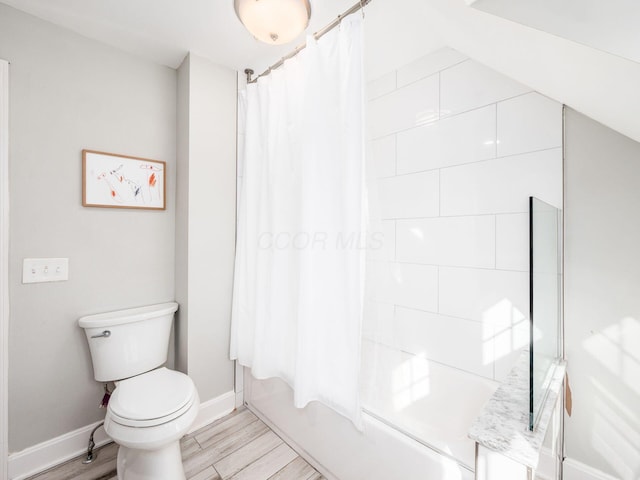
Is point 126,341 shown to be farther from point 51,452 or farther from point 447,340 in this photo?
point 447,340

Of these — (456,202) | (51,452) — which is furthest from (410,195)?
(51,452)

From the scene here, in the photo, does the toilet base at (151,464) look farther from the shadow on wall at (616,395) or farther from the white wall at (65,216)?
the shadow on wall at (616,395)

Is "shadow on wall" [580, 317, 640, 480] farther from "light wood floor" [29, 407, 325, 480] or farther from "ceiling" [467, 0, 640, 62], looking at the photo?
"light wood floor" [29, 407, 325, 480]

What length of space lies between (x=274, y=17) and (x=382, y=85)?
1.01m

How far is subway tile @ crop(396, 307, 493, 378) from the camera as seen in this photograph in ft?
5.07

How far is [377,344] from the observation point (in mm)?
1264

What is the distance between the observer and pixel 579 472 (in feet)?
4.09

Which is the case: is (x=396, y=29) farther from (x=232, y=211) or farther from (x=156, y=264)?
(x=156, y=264)

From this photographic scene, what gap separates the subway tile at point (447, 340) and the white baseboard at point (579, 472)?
1.41 feet

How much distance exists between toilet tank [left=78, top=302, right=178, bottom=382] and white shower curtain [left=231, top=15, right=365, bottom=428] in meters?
0.59

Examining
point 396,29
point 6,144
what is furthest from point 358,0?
point 6,144

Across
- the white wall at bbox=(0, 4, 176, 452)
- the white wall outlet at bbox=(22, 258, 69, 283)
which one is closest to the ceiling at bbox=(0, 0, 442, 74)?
the white wall at bbox=(0, 4, 176, 452)

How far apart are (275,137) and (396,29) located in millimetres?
889

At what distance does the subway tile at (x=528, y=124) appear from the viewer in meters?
1.32
